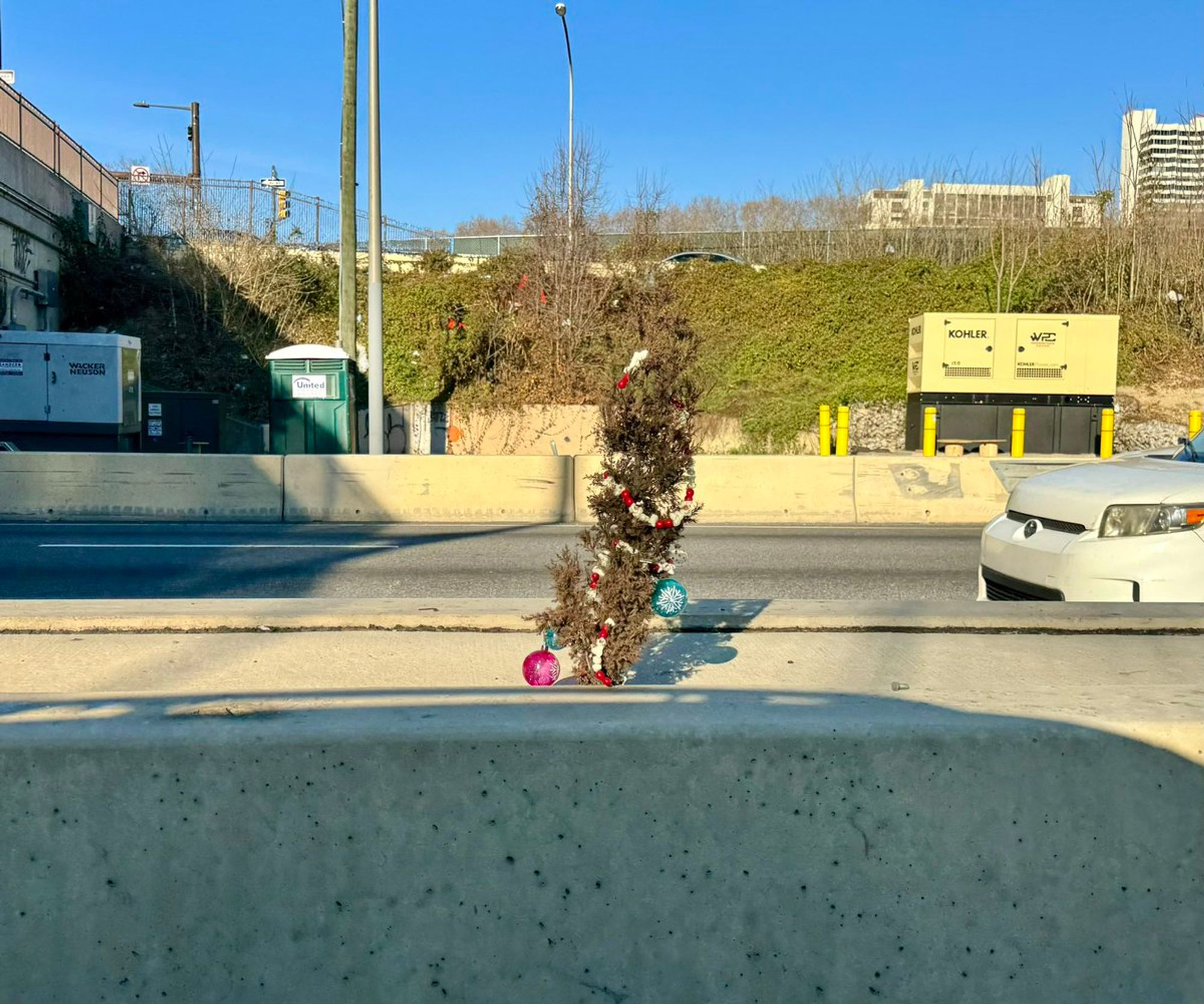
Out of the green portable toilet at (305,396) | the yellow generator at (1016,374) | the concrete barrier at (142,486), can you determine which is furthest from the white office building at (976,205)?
the concrete barrier at (142,486)

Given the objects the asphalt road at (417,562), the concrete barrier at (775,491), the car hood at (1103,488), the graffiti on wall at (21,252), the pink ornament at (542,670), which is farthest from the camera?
the graffiti on wall at (21,252)

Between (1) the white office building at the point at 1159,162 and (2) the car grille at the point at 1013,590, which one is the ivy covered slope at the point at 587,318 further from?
(2) the car grille at the point at 1013,590

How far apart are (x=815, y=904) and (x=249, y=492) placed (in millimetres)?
14142

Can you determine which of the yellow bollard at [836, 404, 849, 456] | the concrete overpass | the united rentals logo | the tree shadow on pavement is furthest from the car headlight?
the concrete overpass

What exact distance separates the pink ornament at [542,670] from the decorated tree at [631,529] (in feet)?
0.47

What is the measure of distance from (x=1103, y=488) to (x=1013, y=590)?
0.75m

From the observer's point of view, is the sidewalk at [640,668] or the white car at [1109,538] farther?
the white car at [1109,538]

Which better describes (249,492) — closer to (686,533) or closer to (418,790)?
(686,533)

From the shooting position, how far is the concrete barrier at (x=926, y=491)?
52.9 feet

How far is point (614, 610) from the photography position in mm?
4145

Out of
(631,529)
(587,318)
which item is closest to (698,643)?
(631,529)

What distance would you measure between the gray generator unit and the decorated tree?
17.7 meters

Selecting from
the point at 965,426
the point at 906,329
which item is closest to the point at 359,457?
the point at 965,426

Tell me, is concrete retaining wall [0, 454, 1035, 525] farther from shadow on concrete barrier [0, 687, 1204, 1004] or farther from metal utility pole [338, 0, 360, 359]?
shadow on concrete barrier [0, 687, 1204, 1004]
